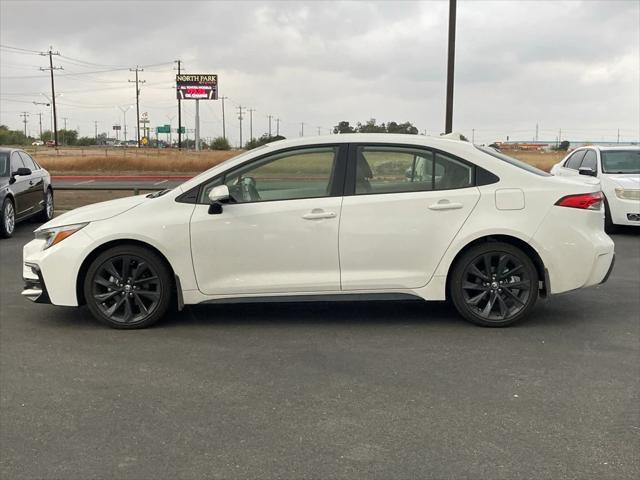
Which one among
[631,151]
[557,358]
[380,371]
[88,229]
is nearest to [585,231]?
[557,358]

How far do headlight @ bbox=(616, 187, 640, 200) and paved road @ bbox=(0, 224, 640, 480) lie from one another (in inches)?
206

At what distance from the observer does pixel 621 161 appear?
1162cm

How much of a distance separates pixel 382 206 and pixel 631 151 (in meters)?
8.65

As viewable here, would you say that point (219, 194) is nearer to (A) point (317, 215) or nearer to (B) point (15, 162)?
(A) point (317, 215)

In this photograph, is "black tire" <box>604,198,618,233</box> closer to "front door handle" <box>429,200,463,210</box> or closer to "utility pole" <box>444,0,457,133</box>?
"utility pole" <box>444,0,457,133</box>

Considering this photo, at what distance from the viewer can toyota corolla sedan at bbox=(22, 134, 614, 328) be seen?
5.17 metres

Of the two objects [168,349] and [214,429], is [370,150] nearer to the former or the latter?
[168,349]

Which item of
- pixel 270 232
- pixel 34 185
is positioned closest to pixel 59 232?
pixel 270 232

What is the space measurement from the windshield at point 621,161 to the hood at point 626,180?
376 mm

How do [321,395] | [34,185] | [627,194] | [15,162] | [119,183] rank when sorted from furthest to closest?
[119,183]
[34,185]
[15,162]
[627,194]
[321,395]

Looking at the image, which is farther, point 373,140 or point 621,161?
point 621,161

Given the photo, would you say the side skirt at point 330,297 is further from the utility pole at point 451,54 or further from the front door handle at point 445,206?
the utility pole at point 451,54

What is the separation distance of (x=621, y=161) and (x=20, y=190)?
10792 millimetres

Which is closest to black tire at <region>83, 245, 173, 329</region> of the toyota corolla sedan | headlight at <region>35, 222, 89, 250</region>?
the toyota corolla sedan
